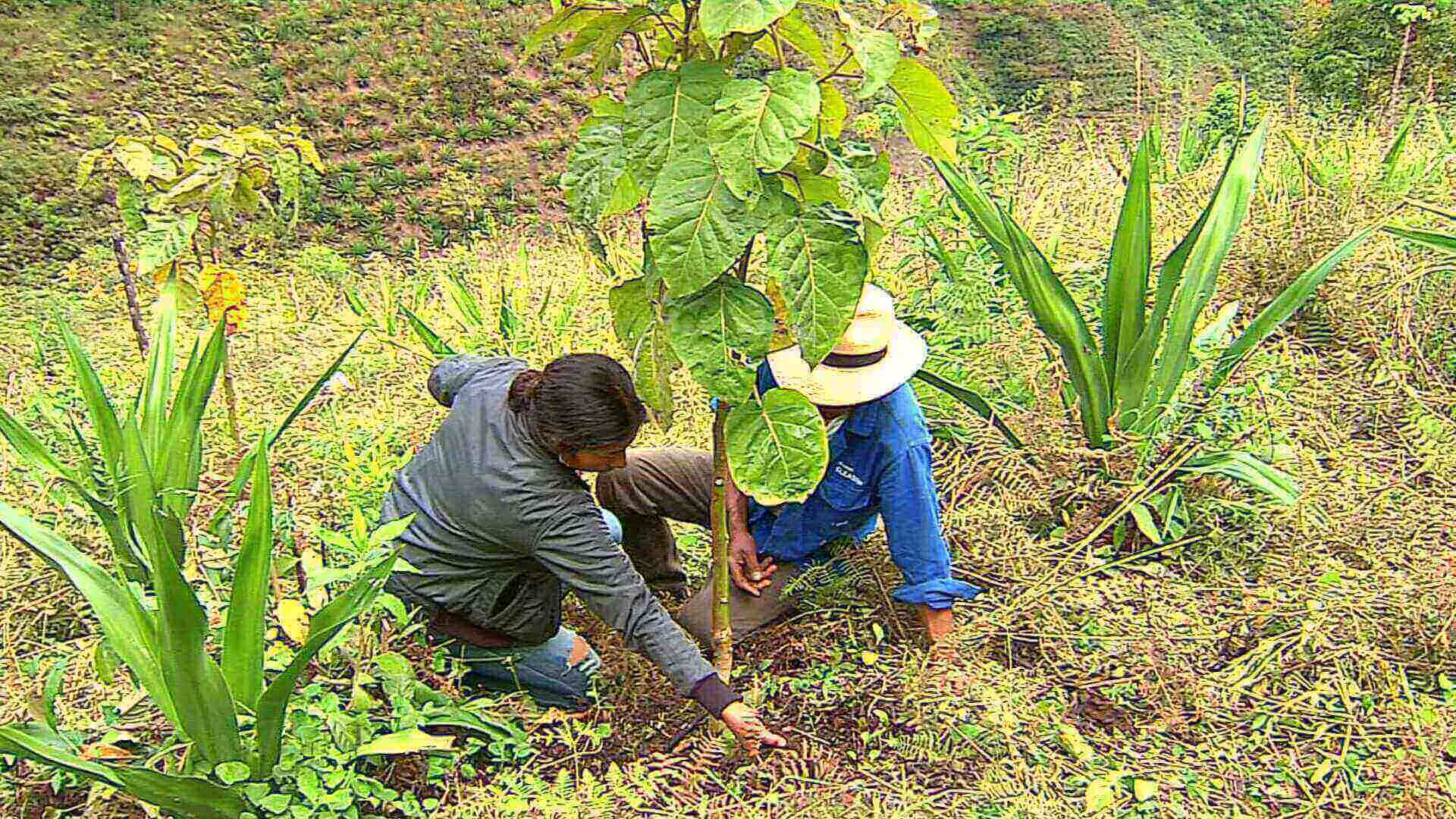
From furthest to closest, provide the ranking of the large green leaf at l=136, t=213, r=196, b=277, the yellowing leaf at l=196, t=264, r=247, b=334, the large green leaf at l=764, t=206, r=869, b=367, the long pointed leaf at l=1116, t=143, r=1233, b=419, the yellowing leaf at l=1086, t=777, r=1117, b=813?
the yellowing leaf at l=196, t=264, r=247, b=334, the long pointed leaf at l=1116, t=143, r=1233, b=419, the large green leaf at l=136, t=213, r=196, b=277, the yellowing leaf at l=1086, t=777, r=1117, b=813, the large green leaf at l=764, t=206, r=869, b=367

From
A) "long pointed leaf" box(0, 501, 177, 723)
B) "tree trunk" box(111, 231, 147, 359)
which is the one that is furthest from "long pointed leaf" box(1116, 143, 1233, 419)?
"tree trunk" box(111, 231, 147, 359)

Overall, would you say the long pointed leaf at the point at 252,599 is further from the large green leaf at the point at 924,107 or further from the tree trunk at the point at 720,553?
the large green leaf at the point at 924,107

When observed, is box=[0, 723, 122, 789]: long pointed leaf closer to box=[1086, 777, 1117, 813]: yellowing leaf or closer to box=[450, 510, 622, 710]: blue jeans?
box=[450, 510, 622, 710]: blue jeans

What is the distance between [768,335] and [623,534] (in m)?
1.23

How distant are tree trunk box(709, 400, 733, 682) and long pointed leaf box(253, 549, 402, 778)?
22.2 inches

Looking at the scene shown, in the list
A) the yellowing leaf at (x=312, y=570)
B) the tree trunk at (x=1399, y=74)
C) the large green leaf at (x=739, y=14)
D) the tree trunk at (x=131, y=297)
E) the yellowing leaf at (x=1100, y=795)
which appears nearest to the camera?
the large green leaf at (x=739, y=14)

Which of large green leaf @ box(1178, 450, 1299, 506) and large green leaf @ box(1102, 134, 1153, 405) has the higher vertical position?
large green leaf @ box(1102, 134, 1153, 405)

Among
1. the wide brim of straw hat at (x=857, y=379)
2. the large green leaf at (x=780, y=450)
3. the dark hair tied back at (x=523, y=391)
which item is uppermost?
the large green leaf at (x=780, y=450)

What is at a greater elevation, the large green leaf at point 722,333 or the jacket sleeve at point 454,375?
the large green leaf at point 722,333

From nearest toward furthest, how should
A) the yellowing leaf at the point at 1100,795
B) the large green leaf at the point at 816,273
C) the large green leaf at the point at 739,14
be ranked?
the large green leaf at the point at 739,14, the large green leaf at the point at 816,273, the yellowing leaf at the point at 1100,795

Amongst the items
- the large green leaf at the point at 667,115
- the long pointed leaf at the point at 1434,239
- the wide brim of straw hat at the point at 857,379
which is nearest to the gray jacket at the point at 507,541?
the wide brim of straw hat at the point at 857,379

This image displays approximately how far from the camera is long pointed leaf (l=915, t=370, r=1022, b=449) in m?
2.68

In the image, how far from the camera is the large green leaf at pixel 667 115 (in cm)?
153

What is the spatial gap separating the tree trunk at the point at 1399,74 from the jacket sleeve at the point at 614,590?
3.38 metres
